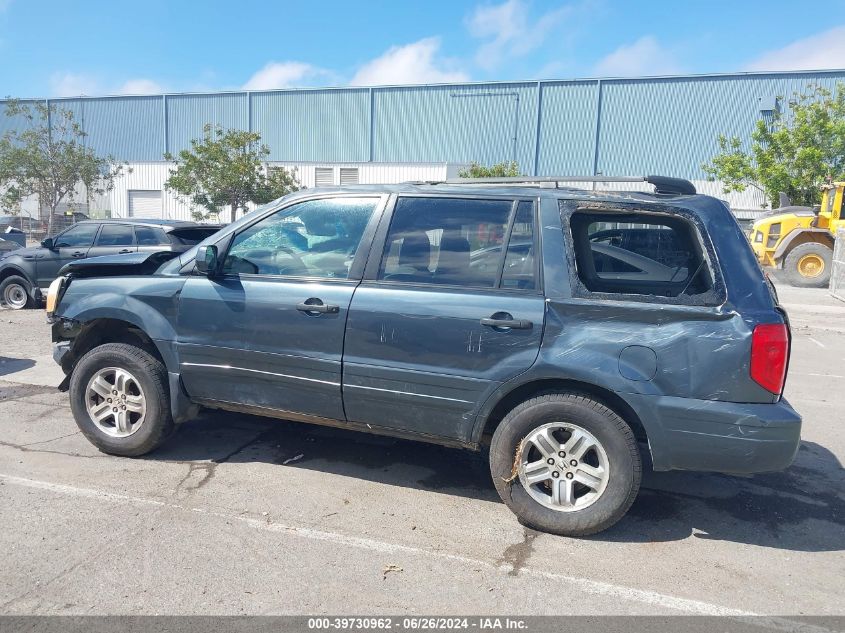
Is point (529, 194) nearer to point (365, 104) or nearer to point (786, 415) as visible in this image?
point (786, 415)

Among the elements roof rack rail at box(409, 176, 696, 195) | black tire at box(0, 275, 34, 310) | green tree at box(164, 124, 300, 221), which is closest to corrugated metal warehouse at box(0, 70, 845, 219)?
green tree at box(164, 124, 300, 221)

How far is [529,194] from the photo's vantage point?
4.17m

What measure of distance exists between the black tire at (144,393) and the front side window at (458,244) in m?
1.82

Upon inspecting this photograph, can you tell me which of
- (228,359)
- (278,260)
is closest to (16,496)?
(228,359)

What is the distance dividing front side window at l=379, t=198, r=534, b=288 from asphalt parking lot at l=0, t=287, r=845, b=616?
144 cm

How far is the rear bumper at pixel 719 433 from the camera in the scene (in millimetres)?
3609

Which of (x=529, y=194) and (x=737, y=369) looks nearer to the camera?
(x=737, y=369)

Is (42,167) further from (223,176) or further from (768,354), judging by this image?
(768,354)

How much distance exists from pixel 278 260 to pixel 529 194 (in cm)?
172

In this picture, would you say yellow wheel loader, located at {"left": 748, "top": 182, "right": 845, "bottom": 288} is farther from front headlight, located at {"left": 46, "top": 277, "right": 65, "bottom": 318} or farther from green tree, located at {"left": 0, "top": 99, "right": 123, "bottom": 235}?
green tree, located at {"left": 0, "top": 99, "right": 123, "bottom": 235}

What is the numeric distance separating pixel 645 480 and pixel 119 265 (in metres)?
4.06

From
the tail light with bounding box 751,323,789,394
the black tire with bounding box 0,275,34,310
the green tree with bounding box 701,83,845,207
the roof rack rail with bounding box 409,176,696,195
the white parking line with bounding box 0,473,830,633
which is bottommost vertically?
the white parking line with bounding box 0,473,830,633

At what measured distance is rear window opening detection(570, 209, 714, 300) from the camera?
4.04 metres

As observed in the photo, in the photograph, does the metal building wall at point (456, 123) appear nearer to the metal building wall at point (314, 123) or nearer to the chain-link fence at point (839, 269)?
the metal building wall at point (314, 123)
